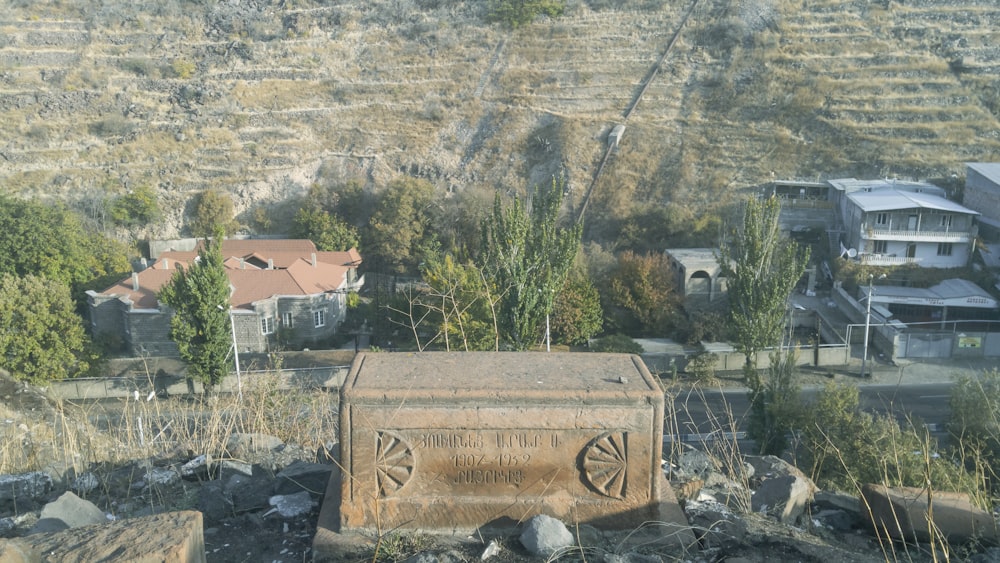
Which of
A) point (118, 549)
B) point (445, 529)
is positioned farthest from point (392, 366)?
point (118, 549)

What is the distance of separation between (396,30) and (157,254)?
19668 mm

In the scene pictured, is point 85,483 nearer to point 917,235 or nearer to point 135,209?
point 917,235

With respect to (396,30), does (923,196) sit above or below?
below

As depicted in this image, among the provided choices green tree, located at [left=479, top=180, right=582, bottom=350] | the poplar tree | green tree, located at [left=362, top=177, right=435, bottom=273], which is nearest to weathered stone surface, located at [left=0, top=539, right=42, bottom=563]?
green tree, located at [left=479, top=180, right=582, bottom=350]

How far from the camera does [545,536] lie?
398 centimetres

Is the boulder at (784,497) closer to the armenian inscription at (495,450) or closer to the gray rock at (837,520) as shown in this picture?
the gray rock at (837,520)

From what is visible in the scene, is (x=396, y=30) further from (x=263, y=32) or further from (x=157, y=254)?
(x=157, y=254)

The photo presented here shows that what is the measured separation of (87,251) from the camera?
90.2 ft

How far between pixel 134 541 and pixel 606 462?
243 cm

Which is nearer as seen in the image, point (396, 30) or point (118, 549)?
point (118, 549)

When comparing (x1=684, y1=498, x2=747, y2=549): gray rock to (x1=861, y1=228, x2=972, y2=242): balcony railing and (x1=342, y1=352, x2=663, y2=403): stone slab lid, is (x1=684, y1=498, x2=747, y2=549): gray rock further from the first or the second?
(x1=861, y1=228, x2=972, y2=242): balcony railing

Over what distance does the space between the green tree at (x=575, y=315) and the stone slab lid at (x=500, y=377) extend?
684 inches

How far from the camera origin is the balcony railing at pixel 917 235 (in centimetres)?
2586

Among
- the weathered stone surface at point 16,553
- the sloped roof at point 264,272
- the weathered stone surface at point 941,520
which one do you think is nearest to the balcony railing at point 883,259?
the sloped roof at point 264,272
